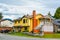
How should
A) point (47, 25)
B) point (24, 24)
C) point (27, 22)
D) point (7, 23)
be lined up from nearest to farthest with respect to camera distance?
point (47, 25) → point (27, 22) → point (24, 24) → point (7, 23)

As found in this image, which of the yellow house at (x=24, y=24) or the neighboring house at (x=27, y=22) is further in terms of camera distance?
the yellow house at (x=24, y=24)

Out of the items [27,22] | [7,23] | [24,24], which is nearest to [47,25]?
[27,22]

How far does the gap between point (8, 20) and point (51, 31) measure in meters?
32.6

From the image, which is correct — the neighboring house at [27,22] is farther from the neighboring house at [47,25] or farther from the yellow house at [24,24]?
the neighboring house at [47,25]

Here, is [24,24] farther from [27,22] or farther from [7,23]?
[7,23]

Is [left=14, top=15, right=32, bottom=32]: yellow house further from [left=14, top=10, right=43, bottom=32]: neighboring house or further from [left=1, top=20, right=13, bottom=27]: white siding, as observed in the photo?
[left=1, top=20, right=13, bottom=27]: white siding

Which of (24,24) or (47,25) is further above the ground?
(47,25)

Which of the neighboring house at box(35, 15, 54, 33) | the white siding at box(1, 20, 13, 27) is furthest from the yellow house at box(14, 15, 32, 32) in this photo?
the white siding at box(1, 20, 13, 27)

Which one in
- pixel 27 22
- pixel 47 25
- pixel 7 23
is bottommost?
pixel 7 23

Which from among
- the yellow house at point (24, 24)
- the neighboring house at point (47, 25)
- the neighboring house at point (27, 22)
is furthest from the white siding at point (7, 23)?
the neighboring house at point (47, 25)

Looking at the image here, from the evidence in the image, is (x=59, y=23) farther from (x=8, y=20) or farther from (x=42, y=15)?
(x=8, y=20)

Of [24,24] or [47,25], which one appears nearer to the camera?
[47,25]

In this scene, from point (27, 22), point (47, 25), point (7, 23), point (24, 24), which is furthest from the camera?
point (7, 23)

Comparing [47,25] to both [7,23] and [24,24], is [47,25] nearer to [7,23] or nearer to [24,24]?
[24,24]
